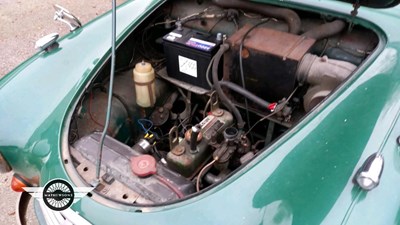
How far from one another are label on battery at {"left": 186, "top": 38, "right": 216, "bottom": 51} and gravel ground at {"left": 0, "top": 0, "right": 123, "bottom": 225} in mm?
2425

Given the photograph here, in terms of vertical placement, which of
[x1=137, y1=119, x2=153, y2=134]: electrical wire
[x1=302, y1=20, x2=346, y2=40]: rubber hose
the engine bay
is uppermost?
[x1=302, y1=20, x2=346, y2=40]: rubber hose

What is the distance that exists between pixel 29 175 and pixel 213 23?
1114 mm

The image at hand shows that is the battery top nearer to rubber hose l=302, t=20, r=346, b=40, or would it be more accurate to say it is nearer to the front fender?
the front fender

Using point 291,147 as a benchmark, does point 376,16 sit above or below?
above

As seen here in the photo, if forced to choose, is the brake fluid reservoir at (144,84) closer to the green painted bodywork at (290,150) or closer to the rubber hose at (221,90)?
the green painted bodywork at (290,150)

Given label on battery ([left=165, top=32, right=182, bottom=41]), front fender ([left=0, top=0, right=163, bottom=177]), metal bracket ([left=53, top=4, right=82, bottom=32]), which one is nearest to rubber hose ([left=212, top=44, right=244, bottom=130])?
label on battery ([left=165, top=32, right=182, bottom=41])

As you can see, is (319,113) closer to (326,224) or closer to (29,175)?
(326,224)

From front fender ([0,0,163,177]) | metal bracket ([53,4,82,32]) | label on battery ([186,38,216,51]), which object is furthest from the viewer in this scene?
metal bracket ([53,4,82,32])

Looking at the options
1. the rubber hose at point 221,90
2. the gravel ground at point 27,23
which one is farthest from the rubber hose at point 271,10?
the gravel ground at point 27,23

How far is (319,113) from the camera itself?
134cm

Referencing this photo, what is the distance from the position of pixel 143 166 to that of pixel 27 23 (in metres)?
3.66

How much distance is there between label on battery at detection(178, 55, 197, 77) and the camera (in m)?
1.76

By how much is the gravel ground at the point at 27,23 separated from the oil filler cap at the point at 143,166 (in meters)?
2.64

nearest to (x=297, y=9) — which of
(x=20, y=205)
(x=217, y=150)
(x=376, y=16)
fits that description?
(x=376, y=16)
